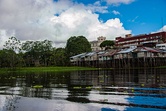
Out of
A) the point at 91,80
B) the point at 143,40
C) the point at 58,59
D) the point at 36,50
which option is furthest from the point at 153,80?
the point at 143,40

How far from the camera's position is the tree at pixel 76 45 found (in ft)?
373

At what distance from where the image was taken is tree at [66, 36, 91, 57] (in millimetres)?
113800

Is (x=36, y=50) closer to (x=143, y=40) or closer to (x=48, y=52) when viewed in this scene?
(x=48, y=52)

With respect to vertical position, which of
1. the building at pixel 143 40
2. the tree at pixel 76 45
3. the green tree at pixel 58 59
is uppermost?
the building at pixel 143 40

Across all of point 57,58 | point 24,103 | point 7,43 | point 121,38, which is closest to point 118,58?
point 57,58

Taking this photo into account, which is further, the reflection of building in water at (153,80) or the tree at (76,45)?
the tree at (76,45)

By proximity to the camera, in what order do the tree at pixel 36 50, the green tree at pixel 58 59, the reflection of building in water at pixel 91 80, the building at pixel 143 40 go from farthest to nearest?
1. the building at pixel 143 40
2. the tree at pixel 36 50
3. the green tree at pixel 58 59
4. the reflection of building in water at pixel 91 80

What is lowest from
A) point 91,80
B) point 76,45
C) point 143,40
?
point 91,80

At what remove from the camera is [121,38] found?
495 feet

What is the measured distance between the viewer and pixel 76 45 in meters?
115

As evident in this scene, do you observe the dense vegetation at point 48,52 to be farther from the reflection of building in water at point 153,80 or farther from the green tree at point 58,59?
the reflection of building in water at point 153,80

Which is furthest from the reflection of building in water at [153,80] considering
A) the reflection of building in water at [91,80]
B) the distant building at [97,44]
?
the distant building at [97,44]

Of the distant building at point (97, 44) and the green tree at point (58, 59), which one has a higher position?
the distant building at point (97, 44)

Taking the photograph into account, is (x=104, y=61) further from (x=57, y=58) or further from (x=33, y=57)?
(x=33, y=57)
